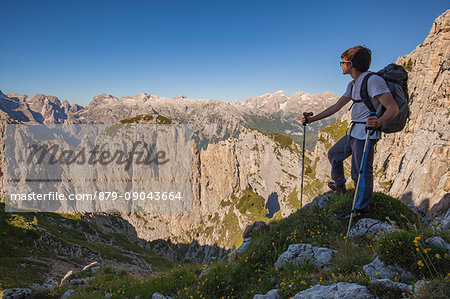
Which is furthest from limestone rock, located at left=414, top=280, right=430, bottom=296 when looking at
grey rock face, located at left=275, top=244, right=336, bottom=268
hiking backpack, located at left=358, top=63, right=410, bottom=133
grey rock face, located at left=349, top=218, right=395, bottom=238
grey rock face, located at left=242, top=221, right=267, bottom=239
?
grey rock face, located at left=242, top=221, right=267, bottom=239

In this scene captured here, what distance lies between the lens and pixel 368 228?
22.7ft

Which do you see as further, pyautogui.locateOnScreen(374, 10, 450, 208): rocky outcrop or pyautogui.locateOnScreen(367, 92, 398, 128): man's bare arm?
pyautogui.locateOnScreen(374, 10, 450, 208): rocky outcrop

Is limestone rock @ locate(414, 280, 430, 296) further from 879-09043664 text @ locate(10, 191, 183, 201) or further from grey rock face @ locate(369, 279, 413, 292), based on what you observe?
879-09043664 text @ locate(10, 191, 183, 201)

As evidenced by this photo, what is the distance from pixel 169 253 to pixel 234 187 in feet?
234

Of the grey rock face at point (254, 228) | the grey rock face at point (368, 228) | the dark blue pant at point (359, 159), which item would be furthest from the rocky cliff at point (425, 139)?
the grey rock face at point (254, 228)

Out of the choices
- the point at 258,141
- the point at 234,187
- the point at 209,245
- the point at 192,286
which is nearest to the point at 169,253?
the point at 209,245

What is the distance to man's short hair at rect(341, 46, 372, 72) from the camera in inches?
265

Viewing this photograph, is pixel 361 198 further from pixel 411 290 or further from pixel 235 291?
pixel 235 291

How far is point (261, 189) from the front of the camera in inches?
7219

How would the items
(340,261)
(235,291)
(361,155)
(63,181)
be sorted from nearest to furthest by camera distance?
(340,261), (235,291), (361,155), (63,181)

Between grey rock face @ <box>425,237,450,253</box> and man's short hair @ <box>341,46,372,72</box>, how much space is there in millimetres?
4926

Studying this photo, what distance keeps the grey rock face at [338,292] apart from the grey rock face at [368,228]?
314 centimetres

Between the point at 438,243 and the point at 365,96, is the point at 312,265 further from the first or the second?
the point at 365,96

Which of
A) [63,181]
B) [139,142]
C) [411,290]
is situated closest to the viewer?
[411,290]
